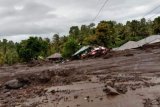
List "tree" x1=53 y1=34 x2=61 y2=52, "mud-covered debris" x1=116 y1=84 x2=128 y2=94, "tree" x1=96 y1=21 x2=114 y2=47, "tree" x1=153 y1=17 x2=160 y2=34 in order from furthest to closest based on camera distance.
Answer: "tree" x1=53 y1=34 x2=61 y2=52
"tree" x1=153 y1=17 x2=160 y2=34
"tree" x1=96 y1=21 x2=114 y2=47
"mud-covered debris" x1=116 y1=84 x2=128 y2=94

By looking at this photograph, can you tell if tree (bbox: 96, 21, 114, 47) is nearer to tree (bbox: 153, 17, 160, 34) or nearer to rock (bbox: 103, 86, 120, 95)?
tree (bbox: 153, 17, 160, 34)

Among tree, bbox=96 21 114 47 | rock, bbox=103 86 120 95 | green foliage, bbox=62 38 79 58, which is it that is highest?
tree, bbox=96 21 114 47

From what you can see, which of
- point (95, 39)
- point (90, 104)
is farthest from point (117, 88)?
point (95, 39)

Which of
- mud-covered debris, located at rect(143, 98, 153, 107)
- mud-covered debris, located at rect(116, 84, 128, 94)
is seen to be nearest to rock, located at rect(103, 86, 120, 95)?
mud-covered debris, located at rect(116, 84, 128, 94)

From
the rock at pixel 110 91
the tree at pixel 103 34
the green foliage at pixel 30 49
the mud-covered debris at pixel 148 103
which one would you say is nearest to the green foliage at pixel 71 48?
the tree at pixel 103 34

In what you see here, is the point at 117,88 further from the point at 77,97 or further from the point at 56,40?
the point at 56,40

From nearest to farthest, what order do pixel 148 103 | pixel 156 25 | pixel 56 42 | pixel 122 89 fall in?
pixel 148 103 → pixel 122 89 → pixel 156 25 → pixel 56 42

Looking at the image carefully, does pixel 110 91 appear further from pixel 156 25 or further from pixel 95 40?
pixel 156 25

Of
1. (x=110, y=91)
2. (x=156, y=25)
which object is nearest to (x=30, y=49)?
(x=156, y=25)

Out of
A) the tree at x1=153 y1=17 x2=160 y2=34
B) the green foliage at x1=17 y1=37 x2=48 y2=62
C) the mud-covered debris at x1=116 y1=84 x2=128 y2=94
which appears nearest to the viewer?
the mud-covered debris at x1=116 y1=84 x2=128 y2=94

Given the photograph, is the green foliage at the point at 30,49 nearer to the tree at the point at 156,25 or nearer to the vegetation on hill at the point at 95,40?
the vegetation on hill at the point at 95,40

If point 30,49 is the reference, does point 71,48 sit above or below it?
below

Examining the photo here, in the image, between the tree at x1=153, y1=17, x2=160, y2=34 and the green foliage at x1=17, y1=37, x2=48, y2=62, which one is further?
the tree at x1=153, y1=17, x2=160, y2=34

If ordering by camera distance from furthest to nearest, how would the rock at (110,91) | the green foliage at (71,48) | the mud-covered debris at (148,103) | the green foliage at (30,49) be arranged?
the green foliage at (30,49) < the green foliage at (71,48) < the rock at (110,91) < the mud-covered debris at (148,103)
